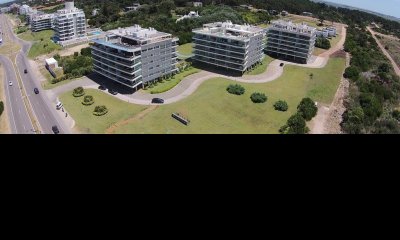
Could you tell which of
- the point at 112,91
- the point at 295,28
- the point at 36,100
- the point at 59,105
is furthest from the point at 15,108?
the point at 295,28

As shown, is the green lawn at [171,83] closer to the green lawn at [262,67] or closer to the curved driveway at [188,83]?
the curved driveway at [188,83]

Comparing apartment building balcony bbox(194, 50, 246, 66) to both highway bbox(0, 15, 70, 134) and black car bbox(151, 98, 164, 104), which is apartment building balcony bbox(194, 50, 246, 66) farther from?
highway bbox(0, 15, 70, 134)

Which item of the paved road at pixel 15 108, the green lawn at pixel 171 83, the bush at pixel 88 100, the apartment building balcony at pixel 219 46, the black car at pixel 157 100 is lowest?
the paved road at pixel 15 108

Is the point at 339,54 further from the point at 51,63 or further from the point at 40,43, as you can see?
the point at 40,43

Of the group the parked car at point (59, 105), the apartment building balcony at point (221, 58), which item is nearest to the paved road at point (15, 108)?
the parked car at point (59, 105)

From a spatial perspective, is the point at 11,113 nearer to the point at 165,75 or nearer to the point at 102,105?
the point at 102,105

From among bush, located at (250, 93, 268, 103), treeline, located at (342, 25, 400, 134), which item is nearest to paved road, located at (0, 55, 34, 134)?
bush, located at (250, 93, 268, 103)
